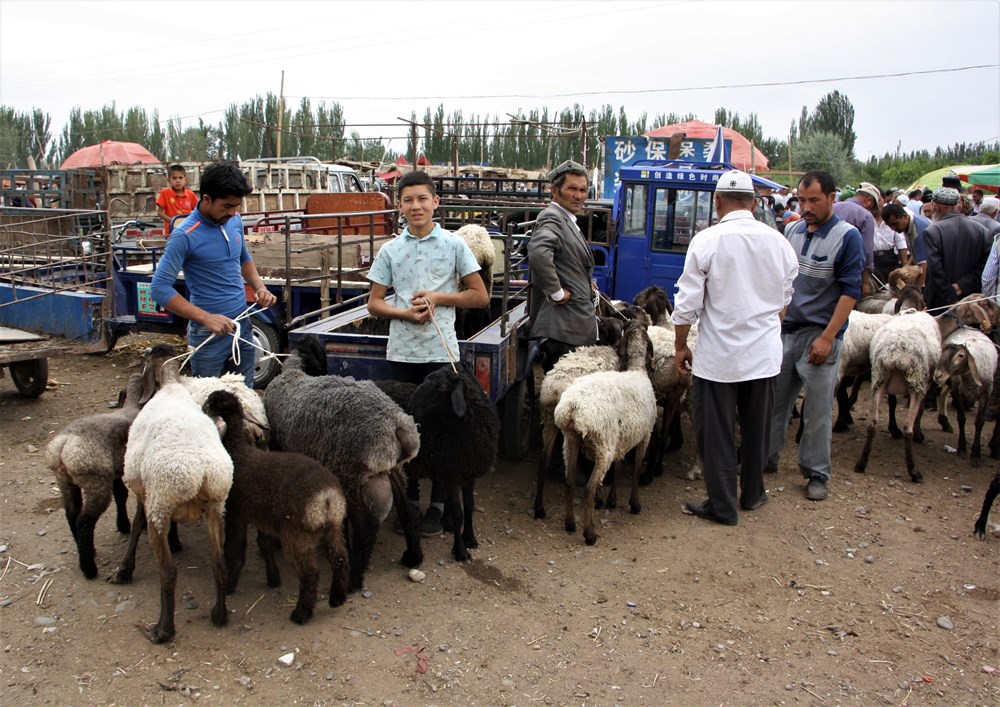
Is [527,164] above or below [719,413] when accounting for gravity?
above

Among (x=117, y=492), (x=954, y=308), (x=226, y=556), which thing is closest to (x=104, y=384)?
(x=117, y=492)

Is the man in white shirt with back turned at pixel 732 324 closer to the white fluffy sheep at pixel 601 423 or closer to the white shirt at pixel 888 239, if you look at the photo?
the white fluffy sheep at pixel 601 423

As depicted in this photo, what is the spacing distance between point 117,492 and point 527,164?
3923 cm

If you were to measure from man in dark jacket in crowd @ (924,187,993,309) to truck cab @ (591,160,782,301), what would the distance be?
6.63ft

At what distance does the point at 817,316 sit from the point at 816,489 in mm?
1288

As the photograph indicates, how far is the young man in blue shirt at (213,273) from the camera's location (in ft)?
14.0

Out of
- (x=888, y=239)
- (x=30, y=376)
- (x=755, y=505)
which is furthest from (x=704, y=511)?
(x=30, y=376)

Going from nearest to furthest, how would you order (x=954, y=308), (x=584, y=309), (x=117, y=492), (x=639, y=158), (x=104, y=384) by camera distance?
(x=117, y=492) → (x=584, y=309) → (x=954, y=308) → (x=104, y=384) → (x=639, y=158)

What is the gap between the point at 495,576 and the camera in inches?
170

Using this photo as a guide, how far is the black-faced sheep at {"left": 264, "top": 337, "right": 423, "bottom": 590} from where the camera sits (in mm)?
3918

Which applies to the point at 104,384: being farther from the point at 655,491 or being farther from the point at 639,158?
the point at 639,158

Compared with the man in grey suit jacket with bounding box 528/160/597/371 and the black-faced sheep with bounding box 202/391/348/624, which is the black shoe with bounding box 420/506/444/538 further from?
the man in grey suit jacket with bounding box 528/160/597/371

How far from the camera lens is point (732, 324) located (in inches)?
185

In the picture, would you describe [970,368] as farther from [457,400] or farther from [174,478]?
[174,478]
